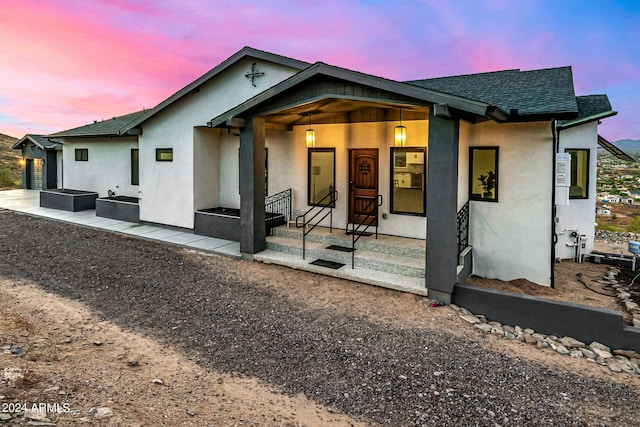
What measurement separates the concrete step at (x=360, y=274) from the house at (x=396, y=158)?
0.28 m

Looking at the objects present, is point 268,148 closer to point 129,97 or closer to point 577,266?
point 577,266

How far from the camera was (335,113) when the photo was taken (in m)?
8.99

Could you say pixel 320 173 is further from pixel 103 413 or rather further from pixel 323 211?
pixel 103 413

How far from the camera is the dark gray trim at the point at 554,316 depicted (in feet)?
14.9

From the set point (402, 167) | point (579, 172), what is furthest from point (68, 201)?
point (579, 172)

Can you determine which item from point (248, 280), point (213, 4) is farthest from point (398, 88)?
point (213, 4)

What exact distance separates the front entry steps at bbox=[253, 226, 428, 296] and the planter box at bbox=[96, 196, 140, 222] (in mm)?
6055

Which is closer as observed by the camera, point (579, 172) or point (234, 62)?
point (579, 172)

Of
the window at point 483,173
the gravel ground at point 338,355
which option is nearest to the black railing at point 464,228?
the window at point 483,173

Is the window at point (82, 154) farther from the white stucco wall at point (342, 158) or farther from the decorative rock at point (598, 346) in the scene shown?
the decorative rock at point (598, 346)

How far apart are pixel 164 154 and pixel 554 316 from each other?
35.8 ft

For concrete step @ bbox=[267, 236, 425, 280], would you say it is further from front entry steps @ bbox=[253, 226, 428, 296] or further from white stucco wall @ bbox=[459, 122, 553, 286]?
white stucco wall @ bbox=[459, 122, 553, 286]

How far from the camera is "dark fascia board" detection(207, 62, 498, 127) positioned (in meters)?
5.34

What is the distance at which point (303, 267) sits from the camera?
7.48 m
